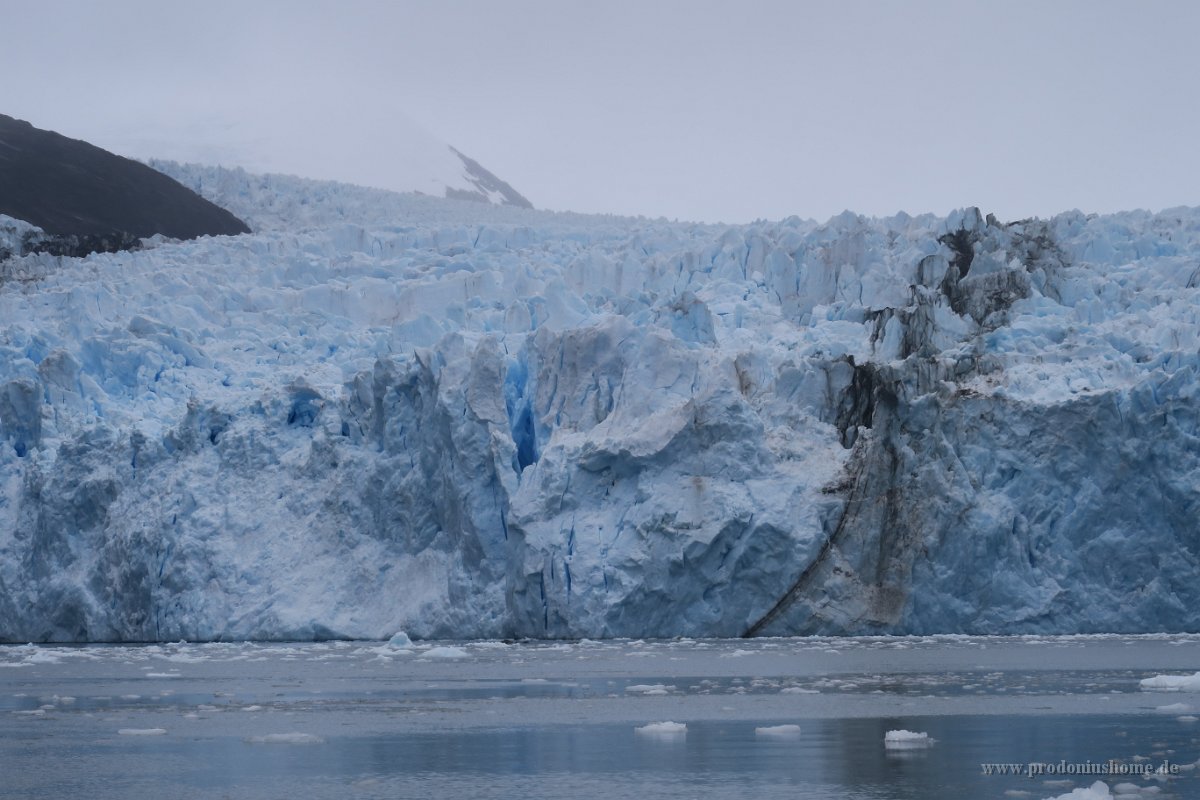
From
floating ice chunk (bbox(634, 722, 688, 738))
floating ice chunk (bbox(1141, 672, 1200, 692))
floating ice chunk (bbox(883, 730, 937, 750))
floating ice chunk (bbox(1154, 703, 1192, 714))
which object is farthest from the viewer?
floating ice chunk (bbox(1141, 672, 1200, 692))

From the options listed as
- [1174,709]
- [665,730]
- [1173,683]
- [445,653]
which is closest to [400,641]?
[445,653]

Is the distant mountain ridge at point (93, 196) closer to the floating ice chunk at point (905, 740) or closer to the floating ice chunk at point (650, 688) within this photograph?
the floating ice chunk at point (650, 688)

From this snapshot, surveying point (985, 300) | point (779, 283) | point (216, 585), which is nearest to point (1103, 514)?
point (985, 300)

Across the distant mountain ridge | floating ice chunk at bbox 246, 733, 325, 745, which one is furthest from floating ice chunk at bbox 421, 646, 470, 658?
→ the distant mountain ridge

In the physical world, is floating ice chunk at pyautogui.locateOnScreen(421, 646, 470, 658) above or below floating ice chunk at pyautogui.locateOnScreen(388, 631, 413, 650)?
above

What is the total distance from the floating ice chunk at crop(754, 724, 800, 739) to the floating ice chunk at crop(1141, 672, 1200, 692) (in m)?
3.41

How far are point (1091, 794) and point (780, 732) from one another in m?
2.84

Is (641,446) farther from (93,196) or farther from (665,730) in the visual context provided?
(93,196)

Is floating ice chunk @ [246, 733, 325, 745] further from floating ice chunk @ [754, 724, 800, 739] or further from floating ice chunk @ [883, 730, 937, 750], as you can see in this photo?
floating ice chunk @ [883, 730, 937, 750]

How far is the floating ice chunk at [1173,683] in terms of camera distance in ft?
35.3

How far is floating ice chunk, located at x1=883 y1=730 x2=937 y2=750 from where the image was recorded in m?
8.05

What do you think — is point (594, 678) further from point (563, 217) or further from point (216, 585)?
point (563, 217)

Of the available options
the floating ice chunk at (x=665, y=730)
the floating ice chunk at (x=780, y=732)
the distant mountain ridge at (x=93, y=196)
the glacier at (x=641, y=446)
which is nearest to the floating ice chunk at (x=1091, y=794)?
the floating ice chunk at (x=780, y=732)

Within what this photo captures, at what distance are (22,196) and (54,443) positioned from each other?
1448 cm
